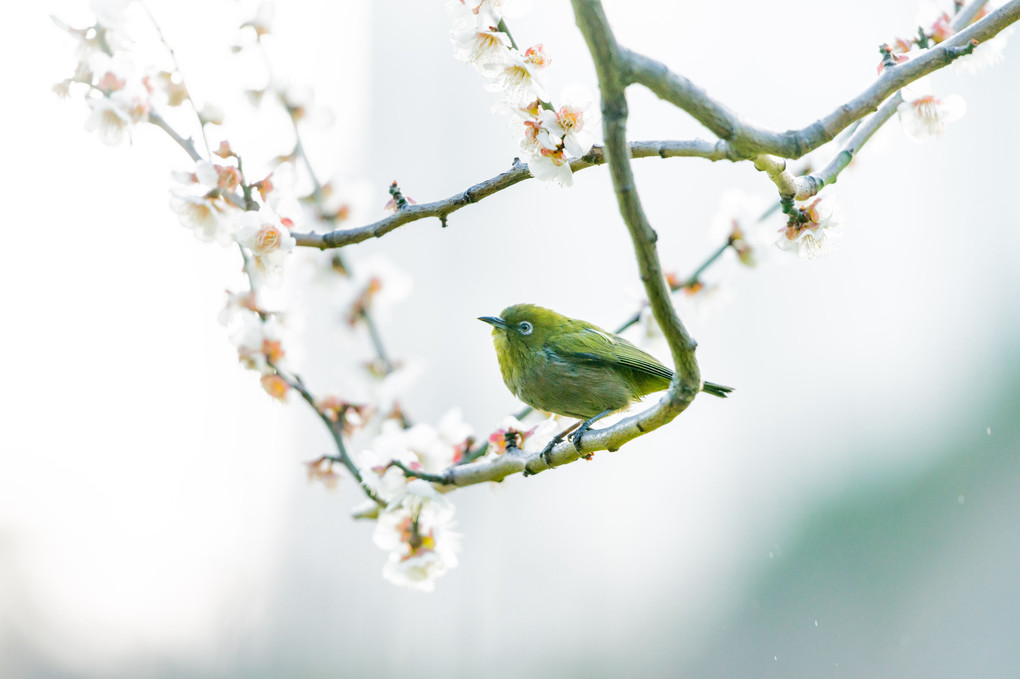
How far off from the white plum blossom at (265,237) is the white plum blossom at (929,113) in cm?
132

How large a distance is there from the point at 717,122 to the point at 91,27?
4.55ft

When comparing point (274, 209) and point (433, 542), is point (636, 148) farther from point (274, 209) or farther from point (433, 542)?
point (433, 542)

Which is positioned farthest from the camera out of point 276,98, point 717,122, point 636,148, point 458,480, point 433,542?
point 276,98

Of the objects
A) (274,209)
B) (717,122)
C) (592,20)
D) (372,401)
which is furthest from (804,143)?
(372,401)

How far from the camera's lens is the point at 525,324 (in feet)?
8.80

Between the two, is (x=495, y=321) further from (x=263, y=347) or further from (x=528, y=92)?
(x=528, y=92)

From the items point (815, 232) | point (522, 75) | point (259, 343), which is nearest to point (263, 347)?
point (259, 343)

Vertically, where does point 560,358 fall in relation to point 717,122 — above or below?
below

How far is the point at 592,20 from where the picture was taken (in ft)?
3.61

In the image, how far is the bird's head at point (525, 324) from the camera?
2.66 metres

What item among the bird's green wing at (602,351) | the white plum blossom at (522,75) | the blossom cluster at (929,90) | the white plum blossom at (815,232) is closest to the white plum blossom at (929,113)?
the blossom cluster at (929,90)

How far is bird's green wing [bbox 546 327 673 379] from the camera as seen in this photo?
250 centimetres

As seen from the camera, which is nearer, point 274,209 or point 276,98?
point 274,209

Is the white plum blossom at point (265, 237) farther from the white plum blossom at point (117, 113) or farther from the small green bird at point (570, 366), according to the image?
the small green bird at point (570, 366)
